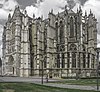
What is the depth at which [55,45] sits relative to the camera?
303 feet

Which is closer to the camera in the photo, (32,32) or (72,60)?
(72,60)

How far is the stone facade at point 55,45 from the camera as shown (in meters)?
86.8

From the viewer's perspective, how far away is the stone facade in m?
86.8

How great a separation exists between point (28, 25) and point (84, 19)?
23817mm

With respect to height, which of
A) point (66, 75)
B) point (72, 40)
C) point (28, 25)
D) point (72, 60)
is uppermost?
point (28, 25)

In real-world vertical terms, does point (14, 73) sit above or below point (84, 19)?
below

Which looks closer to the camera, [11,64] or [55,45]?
[55,45]

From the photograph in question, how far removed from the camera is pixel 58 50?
92.8 metres

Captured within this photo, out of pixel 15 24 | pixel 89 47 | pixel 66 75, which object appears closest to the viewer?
pixel 66 75

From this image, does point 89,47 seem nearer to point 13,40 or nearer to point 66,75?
point 66,75

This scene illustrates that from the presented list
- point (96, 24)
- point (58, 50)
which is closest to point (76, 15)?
point (96, 24)

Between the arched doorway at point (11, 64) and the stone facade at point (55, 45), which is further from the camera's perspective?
the arched doorway at point (11, 64)

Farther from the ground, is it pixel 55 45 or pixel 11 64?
pixel 55 45

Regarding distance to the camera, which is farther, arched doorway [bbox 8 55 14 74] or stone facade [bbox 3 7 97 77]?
arched doorway [bbox 8 55 14 74]
